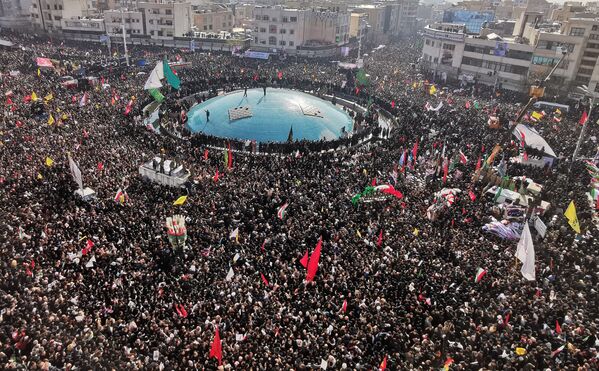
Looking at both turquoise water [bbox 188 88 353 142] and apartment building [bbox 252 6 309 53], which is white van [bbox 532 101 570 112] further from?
apartment building [bbox 252 6 309 53]

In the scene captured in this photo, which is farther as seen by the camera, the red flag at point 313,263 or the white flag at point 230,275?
the white flag at point 230,275

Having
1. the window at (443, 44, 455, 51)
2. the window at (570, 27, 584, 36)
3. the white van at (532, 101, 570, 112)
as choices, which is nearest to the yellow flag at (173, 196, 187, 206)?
the white van at (532, 101, 570, 112)

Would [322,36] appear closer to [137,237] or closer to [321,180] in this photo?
[321,180]

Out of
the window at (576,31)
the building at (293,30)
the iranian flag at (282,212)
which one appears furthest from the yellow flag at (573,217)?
the building at (293,30)

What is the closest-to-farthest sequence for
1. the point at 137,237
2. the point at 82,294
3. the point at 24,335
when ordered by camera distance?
the point at 24,335, the point at 82,294, the point at 137,237

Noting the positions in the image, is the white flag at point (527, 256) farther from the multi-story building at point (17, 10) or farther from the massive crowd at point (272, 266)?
the multi-story building at point (17, 10)

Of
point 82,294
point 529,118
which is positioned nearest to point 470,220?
point 82,294
